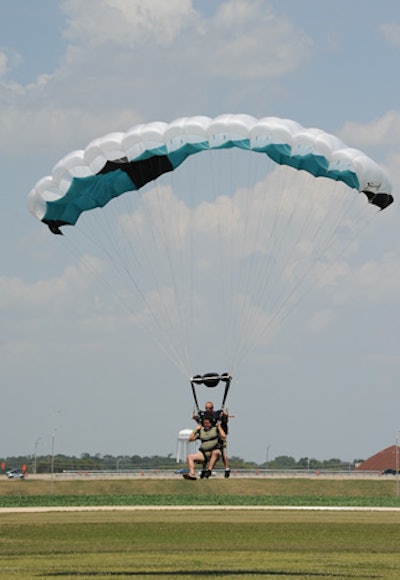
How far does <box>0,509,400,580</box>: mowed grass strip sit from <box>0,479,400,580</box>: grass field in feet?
0.10

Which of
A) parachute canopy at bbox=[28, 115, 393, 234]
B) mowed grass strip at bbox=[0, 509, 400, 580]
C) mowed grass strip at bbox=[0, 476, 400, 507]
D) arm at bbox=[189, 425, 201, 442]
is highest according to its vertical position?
parachute canopy at bbox=[28, 115, 393, 234]

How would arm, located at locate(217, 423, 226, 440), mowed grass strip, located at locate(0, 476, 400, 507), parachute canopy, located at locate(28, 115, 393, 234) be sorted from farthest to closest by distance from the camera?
1. mowed grass strip, located at locate(0, 476, 400, 507)
2. parachute canopy, located at locate(28, 115, 393, 234)
3. arm, located at locate(217, 423, 226, 440)

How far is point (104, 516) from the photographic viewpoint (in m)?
63.2

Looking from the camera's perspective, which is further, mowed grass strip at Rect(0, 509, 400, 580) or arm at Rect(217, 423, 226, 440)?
mowed grass strip at Rect(0, 509, 400, 580)

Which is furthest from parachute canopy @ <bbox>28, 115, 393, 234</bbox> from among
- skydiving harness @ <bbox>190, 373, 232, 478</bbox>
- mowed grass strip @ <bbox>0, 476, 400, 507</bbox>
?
mowed grass strip @ <bbox>0, 476, 400, 507</bbox>

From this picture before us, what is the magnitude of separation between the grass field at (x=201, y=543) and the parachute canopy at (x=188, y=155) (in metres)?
11.1

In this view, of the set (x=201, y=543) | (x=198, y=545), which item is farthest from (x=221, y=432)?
(x=201, y=543)

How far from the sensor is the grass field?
36.8 metres

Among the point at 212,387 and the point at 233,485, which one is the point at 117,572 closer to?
the point at 212,387

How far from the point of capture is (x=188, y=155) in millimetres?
34906

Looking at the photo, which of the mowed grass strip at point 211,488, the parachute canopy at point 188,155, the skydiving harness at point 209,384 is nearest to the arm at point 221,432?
the skydiving harness at point 209,384

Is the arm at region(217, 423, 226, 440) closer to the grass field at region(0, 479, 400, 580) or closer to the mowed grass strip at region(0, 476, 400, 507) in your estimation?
the grass field at region(0, 479, 400, 580)

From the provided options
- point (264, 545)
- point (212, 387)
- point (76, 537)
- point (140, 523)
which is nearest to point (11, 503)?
point (140, 523)

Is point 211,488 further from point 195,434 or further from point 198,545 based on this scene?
point 195,434
